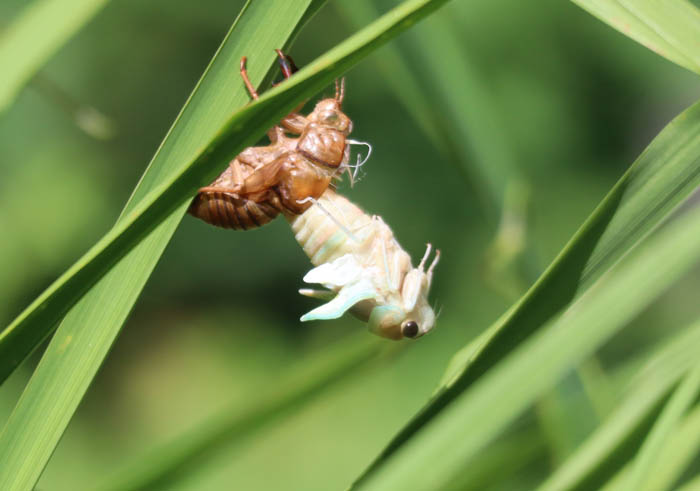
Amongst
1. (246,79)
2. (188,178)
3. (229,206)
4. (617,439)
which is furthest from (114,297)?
(617,439)

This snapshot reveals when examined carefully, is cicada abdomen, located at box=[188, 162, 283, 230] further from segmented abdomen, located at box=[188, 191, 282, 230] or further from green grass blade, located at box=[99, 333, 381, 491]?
green grass blade, located at box=[99, 333, 381, 491]

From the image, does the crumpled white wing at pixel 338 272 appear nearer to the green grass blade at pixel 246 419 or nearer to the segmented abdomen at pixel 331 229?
the segmented abdomen at pixel 331 229

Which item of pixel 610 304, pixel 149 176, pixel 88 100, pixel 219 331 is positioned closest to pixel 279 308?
pixel 219 331

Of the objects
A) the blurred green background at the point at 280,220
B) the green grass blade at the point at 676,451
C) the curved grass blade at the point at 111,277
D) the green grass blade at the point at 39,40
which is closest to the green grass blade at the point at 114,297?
the curved grass blade at the point at 111,277

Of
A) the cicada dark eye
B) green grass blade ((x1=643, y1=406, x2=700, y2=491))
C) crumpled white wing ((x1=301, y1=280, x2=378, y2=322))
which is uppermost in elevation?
crumpled white wing ((x1=301, y1=280, x2=378, y2=322))

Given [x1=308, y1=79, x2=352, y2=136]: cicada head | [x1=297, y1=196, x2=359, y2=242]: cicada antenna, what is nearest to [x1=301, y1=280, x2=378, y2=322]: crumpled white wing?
[x1=297, y1=196, x2=359, y2=242]: cicada antenna

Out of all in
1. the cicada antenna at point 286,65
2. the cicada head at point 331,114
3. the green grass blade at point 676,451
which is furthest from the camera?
the cicada head at point 331,114
